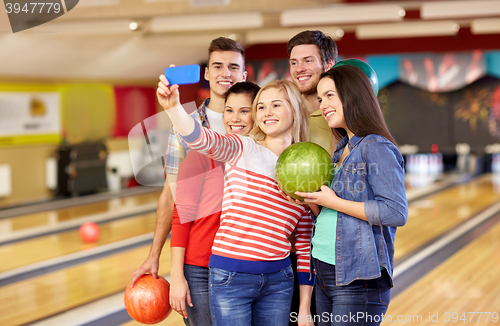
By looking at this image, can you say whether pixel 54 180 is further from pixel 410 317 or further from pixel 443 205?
pixel 410 317

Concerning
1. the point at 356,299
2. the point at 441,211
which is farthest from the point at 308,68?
the point at 441,211

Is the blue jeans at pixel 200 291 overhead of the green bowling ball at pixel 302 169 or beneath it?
beneath

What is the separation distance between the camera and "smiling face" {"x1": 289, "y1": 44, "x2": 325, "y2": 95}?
1468mm

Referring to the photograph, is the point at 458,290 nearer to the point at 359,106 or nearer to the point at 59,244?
the point at 359,106

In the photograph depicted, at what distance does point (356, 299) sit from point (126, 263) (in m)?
2.81

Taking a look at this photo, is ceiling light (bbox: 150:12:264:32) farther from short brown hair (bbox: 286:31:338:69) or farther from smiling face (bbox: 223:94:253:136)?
smiling face (bbox: 223:94:253:136)

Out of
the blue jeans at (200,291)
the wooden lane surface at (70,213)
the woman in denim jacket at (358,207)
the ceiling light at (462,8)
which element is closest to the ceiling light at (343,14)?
the ceiling light at (462,8)

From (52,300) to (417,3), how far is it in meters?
4.54

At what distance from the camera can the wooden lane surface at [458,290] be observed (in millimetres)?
2672

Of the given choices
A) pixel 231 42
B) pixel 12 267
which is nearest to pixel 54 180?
pixel 12 267

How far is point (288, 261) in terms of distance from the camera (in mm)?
1267

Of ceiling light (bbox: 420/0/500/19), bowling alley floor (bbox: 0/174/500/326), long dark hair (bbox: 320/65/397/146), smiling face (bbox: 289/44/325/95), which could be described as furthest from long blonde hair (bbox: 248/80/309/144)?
ceiling light (bbox: 420/0/500/19)

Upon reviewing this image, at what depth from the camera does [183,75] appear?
0.98 m

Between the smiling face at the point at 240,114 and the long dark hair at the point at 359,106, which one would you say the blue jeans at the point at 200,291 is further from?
the long dark hair at the point at 359,106
